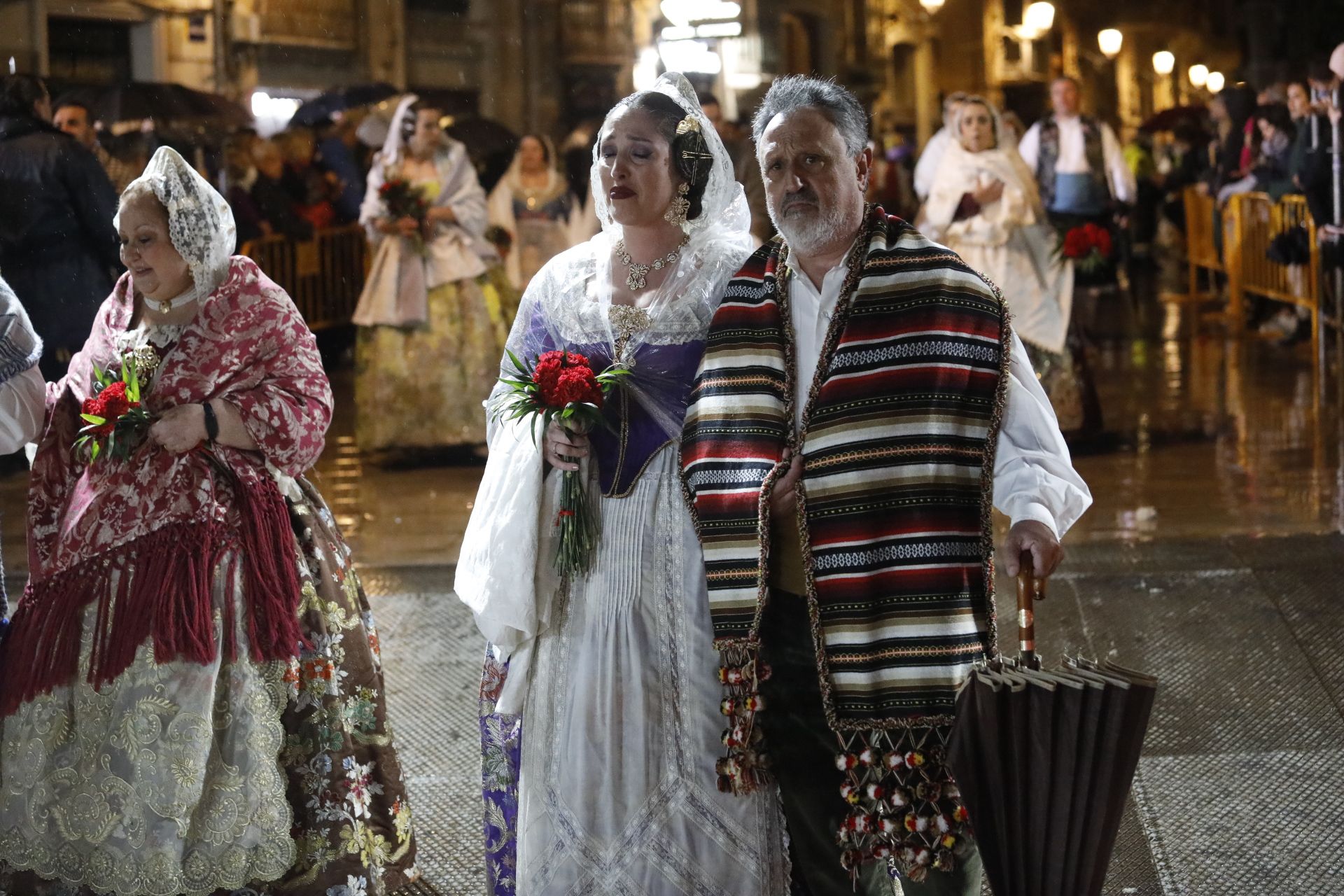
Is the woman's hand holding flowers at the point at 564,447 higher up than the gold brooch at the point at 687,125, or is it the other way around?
the gold brooch at the point at 687,125

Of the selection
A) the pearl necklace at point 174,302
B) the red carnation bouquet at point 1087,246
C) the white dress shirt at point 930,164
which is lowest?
the pearl necklace at point 174,302

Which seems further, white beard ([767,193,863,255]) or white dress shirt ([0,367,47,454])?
white dress shirt ([0,367,47,454])

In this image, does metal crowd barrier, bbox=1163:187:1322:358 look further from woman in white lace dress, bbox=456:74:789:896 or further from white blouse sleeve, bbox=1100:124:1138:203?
woman in white lace dress, bbox=456:74:789:896

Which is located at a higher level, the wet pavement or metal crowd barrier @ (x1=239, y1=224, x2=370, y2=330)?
metal crowd barrier @ (x1=239, y1=224, x2=370, y2=330)

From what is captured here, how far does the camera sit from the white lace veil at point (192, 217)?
12.8 ft

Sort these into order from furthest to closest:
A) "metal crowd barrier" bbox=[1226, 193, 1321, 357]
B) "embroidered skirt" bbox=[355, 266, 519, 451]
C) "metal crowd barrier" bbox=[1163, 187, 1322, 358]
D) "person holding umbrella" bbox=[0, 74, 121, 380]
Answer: "metal crowd barrier" bbox=[1163, 187, 1322, 358]
"metal crowd barrier" bbox=[1226, 193, 1321, 357]
"embroidered skirt" bbox=[355, 266, 519, 451]
"person holding umbrella" bbox=[0, 74, 121, 380]

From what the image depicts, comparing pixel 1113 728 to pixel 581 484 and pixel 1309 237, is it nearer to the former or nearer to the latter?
pixel 581 484

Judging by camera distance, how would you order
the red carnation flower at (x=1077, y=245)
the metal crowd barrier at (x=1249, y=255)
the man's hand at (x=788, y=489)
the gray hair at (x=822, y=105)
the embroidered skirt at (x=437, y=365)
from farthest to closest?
the metal crowd barrier at (x=1249, y=255)
the embroidered skirt at (x=437, y=365)
the red carnation flower at (x=1077, y=245)
the gray hair at (x=822, y=105)
the man's hand at (x=788, y=489)

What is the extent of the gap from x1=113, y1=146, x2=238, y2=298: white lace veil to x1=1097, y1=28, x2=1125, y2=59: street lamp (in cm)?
1991

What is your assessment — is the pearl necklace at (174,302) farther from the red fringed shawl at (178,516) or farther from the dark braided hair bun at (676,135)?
the dark braided hair bun at (676,135)

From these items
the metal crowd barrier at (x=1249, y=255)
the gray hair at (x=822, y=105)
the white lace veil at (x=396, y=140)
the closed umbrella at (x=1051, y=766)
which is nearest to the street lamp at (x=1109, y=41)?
the metal crowd barrier at (x=1249, y=255)

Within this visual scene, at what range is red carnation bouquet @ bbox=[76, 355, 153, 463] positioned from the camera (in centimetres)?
379

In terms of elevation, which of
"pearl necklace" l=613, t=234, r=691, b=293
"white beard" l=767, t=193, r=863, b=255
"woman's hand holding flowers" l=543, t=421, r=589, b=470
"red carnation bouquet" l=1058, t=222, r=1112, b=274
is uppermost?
"red carnation bouquet" l=1058, t=222, r=1112, b=274

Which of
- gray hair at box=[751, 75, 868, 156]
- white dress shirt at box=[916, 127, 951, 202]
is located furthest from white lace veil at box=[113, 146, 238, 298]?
white dress shirt at box=[916, 127, 951, 202]
